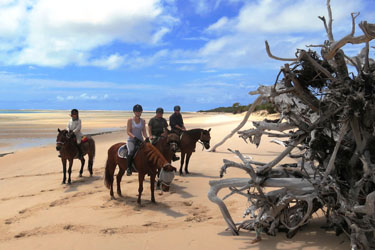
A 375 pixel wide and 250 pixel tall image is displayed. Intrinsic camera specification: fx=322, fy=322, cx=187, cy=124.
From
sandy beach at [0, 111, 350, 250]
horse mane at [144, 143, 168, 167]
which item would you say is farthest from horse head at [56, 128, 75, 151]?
horse mane at [144, 143, 168, 167]

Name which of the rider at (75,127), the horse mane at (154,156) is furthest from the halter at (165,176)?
the rider at (75,127)

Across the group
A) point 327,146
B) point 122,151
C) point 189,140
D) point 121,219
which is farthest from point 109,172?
point 327,146

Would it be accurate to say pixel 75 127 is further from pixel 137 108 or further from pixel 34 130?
pixel 34 130

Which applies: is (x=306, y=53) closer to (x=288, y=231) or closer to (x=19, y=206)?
(x=288, y=231)

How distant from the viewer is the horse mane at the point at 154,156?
7289mm

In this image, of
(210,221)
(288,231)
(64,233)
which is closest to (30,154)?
(64,233)

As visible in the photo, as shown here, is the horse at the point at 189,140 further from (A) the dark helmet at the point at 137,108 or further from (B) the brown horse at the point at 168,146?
(A) the dark helmet at the point at 137,108

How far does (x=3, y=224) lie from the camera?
6285 mm

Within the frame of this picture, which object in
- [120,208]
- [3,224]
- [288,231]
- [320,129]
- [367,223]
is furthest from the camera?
[120,208]

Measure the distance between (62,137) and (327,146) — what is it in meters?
7.82

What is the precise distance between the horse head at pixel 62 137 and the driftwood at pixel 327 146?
638cm

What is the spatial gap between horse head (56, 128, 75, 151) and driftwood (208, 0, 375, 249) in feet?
20.9

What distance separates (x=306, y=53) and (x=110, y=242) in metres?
4.12

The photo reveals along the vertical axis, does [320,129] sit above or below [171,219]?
above
